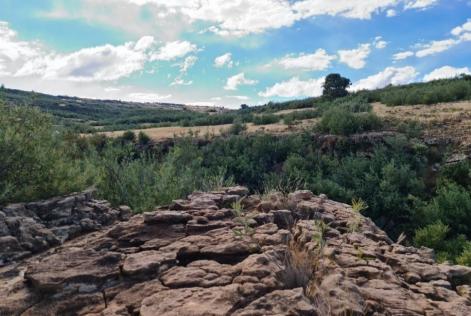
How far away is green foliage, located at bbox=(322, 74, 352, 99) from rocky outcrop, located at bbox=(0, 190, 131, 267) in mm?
32091

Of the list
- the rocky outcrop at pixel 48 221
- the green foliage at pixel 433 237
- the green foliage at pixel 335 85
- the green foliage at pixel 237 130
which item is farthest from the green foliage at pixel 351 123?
the green foliage at pixel 335 85

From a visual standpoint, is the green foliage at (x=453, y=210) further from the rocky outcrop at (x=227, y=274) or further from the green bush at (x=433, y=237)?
the rocky outcrop at (x=227, y=274)

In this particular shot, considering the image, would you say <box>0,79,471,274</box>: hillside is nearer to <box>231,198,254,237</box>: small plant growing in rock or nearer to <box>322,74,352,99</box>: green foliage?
<box>231,198,254,237</box>: small plant growing in rock

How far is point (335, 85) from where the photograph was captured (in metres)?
37.5

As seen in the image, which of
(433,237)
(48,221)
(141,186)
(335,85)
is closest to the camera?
(48,221)

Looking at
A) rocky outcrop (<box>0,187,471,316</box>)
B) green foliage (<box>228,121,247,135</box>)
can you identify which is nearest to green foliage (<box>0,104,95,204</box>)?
rocky outcrop (<box>0,187,471,316</box>)

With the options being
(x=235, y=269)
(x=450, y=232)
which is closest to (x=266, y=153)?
(x=450, y=232)

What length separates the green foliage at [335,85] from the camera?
36531mm

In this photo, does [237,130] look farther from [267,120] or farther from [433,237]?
[433,237]

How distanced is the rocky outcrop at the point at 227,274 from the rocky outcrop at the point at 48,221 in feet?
0.70

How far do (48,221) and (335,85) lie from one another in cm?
3440

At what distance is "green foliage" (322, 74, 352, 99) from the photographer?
120 ft

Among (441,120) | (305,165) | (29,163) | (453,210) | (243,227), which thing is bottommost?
(453,210)

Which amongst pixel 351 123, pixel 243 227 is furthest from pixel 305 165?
pixel 243 227
